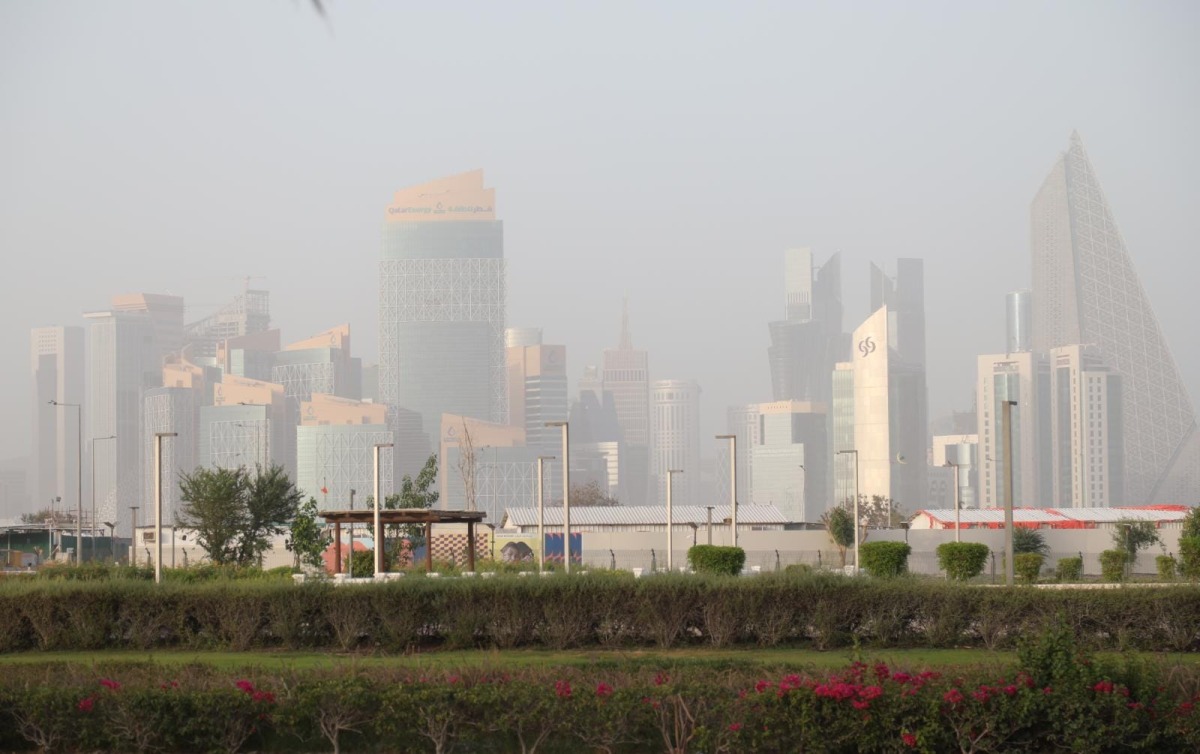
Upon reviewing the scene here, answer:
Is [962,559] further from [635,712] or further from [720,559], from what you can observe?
[635,712]

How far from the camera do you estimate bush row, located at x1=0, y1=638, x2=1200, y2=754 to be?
12.2 meters

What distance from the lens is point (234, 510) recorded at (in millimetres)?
43406

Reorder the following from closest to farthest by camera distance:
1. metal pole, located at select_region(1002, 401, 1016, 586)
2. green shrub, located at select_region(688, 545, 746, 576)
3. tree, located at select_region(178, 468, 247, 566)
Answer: metal pole, located at select_region(1002, 401, 1016, 586) < green shrub, located at select_region(688, 545, 746, 576) < tree, located at select_region(178, 468, 247, 566)

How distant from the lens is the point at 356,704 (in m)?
12.9

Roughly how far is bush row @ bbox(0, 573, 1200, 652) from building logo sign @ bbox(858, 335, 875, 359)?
167422 mm

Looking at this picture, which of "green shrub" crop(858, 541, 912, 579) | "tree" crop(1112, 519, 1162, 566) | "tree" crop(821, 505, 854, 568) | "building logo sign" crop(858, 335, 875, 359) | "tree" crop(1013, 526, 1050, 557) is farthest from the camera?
"building logo sign" crop(858, 335, 875, 359)

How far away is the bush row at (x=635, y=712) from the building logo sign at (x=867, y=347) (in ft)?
574

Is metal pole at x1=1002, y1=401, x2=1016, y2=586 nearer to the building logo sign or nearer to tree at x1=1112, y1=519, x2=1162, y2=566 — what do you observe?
tree at x1=1112, y1=519, x2=1162, y2=566

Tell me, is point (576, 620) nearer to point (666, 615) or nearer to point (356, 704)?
point (666, 615)

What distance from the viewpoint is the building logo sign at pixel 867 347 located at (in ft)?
609

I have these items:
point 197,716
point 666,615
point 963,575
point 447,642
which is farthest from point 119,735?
point 963,575

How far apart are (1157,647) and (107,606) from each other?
14555 mm

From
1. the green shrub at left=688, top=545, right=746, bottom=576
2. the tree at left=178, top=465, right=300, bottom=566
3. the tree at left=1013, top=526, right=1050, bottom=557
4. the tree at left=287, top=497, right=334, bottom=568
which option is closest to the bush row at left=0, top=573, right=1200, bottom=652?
the green shrub at left=688, top=545, right=746, bottom=576

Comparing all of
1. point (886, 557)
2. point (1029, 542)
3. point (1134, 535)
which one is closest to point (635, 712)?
point (886, 557)
